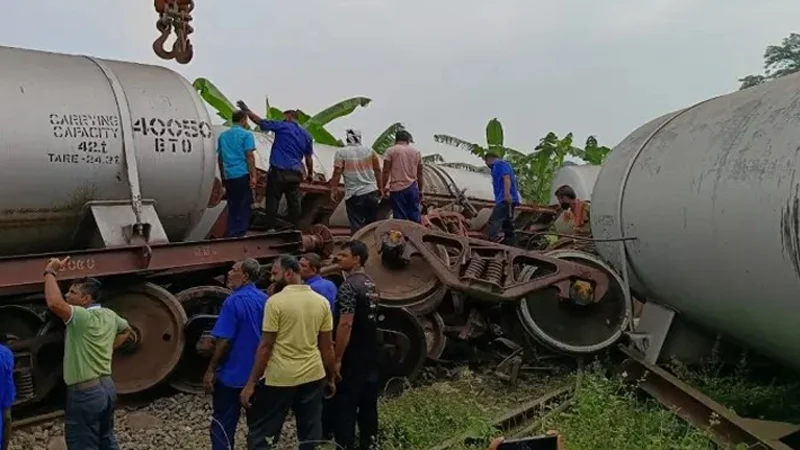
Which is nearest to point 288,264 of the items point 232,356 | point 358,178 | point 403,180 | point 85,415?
point 232,356

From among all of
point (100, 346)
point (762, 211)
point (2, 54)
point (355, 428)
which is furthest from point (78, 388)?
point (762, 211)

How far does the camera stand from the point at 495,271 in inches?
326

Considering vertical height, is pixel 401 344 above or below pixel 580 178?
below

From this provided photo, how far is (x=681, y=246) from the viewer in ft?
21.6

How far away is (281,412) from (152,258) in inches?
106

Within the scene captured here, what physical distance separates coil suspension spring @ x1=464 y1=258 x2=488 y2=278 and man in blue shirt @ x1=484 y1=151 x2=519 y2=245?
9.70ft

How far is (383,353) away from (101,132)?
123 inches

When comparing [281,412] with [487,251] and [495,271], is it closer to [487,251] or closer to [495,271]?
[495,271]

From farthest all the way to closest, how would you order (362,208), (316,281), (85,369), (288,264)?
(362,208) < (316,281) < (288,264) < (85,369)

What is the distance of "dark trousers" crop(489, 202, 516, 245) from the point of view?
1130 centimetres

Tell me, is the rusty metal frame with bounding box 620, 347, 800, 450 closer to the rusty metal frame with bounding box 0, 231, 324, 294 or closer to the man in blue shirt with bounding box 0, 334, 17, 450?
the rusty metal frame with bounding box 0, 231, 324, 294

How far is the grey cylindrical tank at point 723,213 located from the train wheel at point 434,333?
1.84 meters

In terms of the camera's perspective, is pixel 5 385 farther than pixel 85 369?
No

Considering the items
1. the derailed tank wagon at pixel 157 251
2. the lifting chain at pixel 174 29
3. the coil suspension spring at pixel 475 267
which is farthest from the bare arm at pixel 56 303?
the coil suspension spring at pixel 475 267
